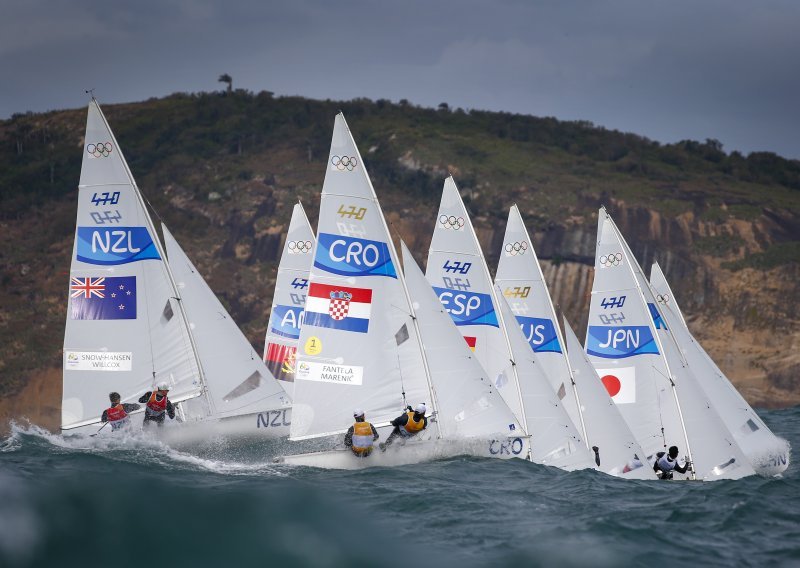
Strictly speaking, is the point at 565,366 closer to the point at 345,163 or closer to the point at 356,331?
the point at 356,331

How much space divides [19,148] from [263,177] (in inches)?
845

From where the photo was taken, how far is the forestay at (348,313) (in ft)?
79.5

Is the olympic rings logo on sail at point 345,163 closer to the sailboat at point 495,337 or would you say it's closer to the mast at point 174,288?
the sailboat at point 495,337

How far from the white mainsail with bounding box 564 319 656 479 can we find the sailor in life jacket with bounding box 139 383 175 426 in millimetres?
9829

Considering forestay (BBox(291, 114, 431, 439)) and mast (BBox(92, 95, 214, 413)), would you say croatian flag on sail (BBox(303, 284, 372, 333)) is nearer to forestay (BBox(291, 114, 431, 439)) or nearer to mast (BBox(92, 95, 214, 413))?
forestay (BBox(291, 114, 431, 439))

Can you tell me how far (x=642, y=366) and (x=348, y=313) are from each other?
31.0 feet

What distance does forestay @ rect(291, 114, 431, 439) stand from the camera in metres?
24.2

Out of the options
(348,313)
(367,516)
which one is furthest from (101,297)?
(367,516)

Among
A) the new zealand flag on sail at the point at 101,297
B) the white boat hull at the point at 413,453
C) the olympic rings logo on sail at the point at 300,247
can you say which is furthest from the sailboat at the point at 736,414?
the new zealand flag on sail at the point at 101,297

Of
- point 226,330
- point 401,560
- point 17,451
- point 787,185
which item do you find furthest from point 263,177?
point 401,560

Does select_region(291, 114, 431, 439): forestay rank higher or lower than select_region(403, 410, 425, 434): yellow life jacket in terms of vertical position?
higher

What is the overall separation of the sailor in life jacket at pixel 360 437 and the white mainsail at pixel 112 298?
5925mm

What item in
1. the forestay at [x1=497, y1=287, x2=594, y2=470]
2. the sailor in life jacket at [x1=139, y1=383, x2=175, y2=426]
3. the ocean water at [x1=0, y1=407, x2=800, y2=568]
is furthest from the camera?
the sailor in life jacket at [x1=139, y1=383, x2=175, y2=426]

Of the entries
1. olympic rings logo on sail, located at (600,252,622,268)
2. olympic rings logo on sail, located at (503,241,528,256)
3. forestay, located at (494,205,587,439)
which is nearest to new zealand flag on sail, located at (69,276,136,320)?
forestay, located at (494,205,587,439)
